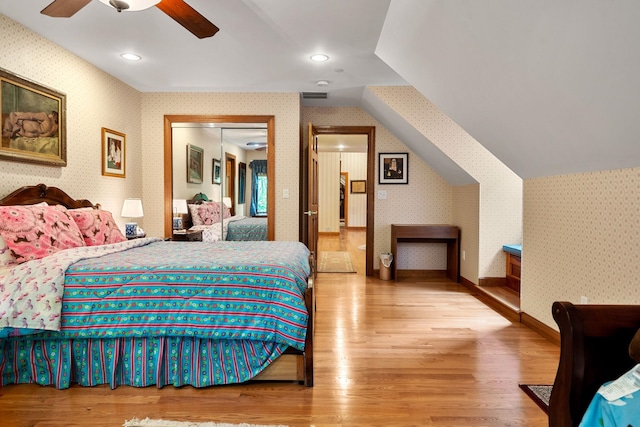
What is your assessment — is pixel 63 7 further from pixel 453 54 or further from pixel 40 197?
pixel 453 54

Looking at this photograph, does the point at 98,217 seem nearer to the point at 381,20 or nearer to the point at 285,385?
the point at 285,385

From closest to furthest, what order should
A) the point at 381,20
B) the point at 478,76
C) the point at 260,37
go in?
the point at 478,76 < the point at 381,20 < the point at 260,37

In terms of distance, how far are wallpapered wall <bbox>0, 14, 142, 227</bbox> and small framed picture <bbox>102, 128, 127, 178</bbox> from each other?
0.05 metres

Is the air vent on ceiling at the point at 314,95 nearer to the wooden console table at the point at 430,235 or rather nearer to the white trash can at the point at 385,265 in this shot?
the wooden console table at the point at 430,235

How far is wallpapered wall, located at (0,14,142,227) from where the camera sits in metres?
2.79

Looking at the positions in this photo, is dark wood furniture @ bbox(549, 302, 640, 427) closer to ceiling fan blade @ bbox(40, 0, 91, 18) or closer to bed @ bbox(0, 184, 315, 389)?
bed @ bbox(0, 184, 315, 389)

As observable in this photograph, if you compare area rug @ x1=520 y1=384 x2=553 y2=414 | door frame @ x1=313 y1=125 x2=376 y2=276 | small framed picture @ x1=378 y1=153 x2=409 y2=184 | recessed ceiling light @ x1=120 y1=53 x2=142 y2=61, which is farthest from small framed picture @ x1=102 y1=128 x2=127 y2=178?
area rug @ x1=520 y1=384 x2=553 y2=414

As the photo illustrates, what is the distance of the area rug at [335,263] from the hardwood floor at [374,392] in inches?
96.0

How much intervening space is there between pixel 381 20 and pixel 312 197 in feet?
8.34

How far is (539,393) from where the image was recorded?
6.94ft

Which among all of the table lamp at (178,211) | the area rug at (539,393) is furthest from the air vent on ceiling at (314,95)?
the area rug at (539,393)

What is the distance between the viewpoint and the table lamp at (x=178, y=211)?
459 cm

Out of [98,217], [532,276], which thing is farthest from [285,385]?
[532,276]

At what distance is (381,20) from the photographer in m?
2.68
